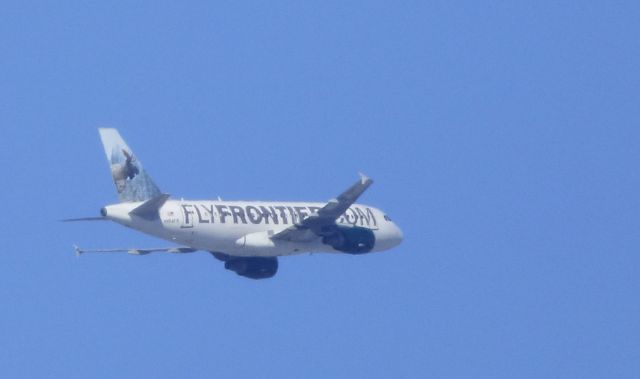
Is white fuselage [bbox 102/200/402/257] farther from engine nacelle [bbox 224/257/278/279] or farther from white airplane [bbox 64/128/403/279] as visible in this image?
engine nacelle [bbox 224/257/278/279]

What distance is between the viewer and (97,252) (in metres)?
111

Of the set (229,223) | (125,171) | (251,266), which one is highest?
(125,171)

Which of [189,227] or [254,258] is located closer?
[189,227]

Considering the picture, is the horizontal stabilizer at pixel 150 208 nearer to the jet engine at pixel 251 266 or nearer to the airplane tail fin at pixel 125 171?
the airplane tail fin at pixel 125 171

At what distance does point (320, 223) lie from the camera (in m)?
108

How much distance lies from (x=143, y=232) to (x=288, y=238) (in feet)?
24.9

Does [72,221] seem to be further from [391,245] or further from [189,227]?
[391,245]

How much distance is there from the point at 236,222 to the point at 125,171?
19.0 feet

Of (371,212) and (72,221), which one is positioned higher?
(371,212)

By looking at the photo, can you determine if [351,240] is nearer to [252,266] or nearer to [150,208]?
[252,266]

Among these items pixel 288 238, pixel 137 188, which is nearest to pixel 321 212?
pixel 288 238

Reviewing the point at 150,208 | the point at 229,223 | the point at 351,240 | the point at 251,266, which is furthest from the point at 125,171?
the point at 351,240

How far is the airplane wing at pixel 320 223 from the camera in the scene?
347 feet

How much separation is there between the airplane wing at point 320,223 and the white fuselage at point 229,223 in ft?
1.32
